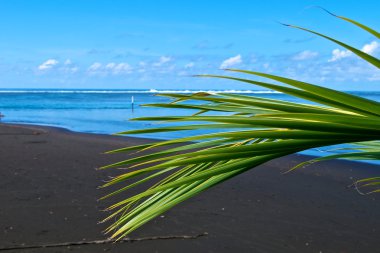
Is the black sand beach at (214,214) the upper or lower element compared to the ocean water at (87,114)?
upper

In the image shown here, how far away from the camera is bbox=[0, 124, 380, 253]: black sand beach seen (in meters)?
4.44

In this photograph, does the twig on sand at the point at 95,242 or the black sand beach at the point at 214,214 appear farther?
the black sand beach at the point at 214,214

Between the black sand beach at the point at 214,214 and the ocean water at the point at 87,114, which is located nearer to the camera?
the black sand beach at the point at 214,214

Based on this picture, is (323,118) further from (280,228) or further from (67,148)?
(67,148)

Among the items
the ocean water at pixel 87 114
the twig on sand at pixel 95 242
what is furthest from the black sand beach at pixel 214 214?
the ocean water at pixel 87 114

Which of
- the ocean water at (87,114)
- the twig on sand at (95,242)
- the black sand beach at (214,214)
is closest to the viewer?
the twig on sand at (95,242)

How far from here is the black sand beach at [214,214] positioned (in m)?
4.44

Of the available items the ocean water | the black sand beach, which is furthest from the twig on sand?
the ocean water

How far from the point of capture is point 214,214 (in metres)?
5.39

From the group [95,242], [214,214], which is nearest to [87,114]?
[214,214]

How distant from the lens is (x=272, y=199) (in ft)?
20.8

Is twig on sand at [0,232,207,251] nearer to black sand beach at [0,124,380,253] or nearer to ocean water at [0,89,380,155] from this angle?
black sand beach at [0,124,380,253]

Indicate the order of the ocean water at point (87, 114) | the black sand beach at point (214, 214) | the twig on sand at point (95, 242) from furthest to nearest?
the ocean water at point (87, 114) → the black sand beach at point (214, 214) → the twig on sand at point (95, 242)

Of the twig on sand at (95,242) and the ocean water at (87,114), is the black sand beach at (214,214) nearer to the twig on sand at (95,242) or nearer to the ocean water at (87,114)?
the twig on sand at (95,242)
